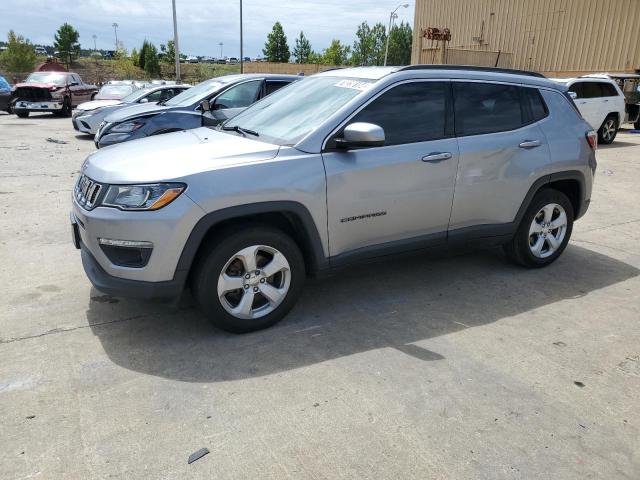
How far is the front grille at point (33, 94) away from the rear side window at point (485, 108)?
63.6 feet

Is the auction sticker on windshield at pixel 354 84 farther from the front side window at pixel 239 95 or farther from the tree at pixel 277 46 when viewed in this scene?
the tree at pixel 277 46

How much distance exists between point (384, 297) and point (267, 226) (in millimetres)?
1276

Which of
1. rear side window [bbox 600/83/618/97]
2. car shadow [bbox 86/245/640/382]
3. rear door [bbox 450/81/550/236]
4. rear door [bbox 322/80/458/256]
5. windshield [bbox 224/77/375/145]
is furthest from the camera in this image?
rear side window [bbox 600/83/618/97]

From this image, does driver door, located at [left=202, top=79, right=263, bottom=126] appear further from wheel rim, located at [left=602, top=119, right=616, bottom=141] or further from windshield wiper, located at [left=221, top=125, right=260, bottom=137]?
wheel rim, located at [left=602, top=119, right=616, bottom=141]

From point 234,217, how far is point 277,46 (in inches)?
2554

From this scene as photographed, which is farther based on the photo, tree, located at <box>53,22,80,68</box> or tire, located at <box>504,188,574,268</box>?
tree, located at <box>53,22,80,68</box>

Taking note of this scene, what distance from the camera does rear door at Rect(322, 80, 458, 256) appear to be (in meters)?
3.73

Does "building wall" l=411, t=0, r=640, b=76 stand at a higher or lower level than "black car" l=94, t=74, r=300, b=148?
higher

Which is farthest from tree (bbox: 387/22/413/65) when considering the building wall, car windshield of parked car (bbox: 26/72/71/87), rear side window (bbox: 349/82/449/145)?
rear side window (bbox: 349/82/449/145)

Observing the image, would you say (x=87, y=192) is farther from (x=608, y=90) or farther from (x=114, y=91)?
(x=114, y=91)

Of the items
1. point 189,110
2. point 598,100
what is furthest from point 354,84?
point 598,100

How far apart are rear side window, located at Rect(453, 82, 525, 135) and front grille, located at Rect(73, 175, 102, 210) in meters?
2.70

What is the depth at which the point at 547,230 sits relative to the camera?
4996 mm

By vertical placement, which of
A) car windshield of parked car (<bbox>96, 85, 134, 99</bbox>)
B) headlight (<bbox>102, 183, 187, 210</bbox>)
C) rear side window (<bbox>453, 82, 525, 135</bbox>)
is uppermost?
rear side window (<bbox>453, 82, 525, 135</bbox>)
